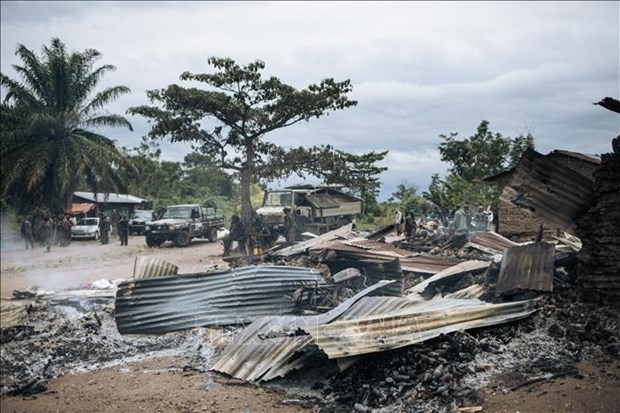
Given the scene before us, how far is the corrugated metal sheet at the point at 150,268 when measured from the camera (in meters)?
9.04

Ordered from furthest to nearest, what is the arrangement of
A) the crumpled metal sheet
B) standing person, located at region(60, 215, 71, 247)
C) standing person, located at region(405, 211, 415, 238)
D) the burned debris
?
standing person, located at region(405, 211, 415, 238) < standing person, located at region(60, 215, 71, 247) < the crumpled metal sheet < the burned debris

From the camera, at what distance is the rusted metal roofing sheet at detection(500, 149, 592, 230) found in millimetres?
6914

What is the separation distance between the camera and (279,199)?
2191cm

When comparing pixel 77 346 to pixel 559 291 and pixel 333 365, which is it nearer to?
pixel 333 365

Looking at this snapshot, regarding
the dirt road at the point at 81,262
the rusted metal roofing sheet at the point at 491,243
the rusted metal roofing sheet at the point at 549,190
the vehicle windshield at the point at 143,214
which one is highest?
the rusted metal roofing sheet at the point at 549,190

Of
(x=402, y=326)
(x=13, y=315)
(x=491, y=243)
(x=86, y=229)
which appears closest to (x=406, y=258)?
(x=491, y=243)

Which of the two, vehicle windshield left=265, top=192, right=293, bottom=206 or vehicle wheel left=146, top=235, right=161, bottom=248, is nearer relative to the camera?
vehicle wheel left=146, top=235, right=161, bottom=248

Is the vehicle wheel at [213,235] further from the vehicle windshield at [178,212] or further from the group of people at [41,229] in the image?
the group of people at [41,229]

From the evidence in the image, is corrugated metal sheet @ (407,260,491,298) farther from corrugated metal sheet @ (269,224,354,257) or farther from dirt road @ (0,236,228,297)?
dirt road @ (0,236,228,297)

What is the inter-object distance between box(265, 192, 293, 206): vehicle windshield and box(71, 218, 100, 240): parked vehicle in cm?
756

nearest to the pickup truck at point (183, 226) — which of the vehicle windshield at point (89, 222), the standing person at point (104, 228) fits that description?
the standing person at point (104, 228)

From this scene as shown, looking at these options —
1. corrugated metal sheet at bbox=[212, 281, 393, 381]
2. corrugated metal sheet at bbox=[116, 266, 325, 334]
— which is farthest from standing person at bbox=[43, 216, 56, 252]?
corrugated metal sheet at bbox=[212, 281, 393, 381]

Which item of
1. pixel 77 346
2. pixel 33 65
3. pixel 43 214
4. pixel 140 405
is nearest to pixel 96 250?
pixel 43 214

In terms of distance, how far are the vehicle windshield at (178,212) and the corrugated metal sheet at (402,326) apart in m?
15.3
